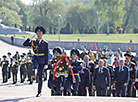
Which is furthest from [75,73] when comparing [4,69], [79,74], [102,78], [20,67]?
[4,69]

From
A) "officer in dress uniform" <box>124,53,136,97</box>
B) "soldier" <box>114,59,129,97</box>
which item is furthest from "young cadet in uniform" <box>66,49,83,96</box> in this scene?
"officer in dress uniform" <box>124,53,136,97</box>

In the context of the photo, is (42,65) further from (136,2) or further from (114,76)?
(136,2)

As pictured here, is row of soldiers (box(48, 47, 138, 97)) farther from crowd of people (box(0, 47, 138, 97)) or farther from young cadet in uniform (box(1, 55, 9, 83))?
young cadet in uniform (box(1, 55, 9, 83))

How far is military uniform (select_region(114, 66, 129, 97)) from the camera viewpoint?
1335cm

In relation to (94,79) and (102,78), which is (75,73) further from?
(102,78)

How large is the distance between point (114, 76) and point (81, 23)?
85.9m

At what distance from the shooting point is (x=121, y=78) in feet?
44.1

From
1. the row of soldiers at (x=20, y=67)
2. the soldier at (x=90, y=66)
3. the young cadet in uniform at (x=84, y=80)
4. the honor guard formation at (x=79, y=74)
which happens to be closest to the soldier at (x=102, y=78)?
the honor guard formation at (x=79, y=74)

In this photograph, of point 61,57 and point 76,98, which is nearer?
point 76,98

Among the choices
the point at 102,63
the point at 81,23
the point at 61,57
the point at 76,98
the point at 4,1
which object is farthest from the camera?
the point at 4,1

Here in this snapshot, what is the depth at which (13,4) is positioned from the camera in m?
127

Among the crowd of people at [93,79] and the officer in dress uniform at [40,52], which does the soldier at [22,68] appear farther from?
the officer in dress uniform at [40,52]

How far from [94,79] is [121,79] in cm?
93

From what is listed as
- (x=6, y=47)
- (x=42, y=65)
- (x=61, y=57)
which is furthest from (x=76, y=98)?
(x=6, y=47)
